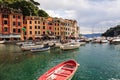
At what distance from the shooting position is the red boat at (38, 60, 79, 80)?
20.4m

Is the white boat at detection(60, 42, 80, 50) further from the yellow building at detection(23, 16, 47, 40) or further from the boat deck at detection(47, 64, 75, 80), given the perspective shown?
the yellow building at detection(23, 16, 47, 40)

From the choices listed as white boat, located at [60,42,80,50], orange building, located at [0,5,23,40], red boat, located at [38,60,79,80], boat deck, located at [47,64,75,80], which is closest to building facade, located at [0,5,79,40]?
orange building, located at [0,5,23,40]

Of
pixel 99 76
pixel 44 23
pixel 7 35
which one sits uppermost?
pixel 44 23

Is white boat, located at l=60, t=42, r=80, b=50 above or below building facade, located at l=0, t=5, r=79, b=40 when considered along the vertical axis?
below

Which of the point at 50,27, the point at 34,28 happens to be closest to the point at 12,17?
the point at 34,28

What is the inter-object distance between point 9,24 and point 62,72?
7017cm

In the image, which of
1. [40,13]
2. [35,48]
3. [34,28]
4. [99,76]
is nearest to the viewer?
[99,76]

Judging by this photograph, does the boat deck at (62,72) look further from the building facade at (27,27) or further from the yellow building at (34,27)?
the yellow building at (34,27)

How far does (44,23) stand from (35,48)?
49.1 meters

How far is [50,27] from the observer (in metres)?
107

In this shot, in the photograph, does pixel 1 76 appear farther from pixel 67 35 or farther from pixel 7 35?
pixel 67 35

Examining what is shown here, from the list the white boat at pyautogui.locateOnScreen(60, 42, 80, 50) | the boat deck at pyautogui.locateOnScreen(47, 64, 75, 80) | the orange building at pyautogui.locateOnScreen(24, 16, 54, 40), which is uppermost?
the orange building at pyautogui.locateOnScreen(24, 16, 54, 40)

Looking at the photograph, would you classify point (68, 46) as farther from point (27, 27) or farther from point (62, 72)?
point (27, 27)

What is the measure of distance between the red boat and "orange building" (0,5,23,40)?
2586 inches
